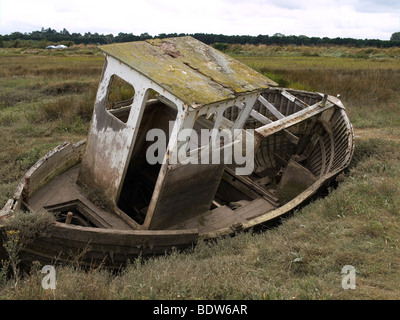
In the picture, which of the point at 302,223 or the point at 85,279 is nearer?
the point at 85,279

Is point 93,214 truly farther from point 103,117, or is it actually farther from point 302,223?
point 302,223

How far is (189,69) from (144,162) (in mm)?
2479

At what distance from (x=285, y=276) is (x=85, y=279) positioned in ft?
6.96

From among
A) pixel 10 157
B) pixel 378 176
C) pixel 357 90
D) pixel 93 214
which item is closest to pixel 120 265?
pixel 93 214

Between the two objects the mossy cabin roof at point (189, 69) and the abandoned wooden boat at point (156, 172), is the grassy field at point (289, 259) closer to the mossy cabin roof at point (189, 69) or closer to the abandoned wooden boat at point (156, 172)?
the abandoned wooden boat at point (156, 172)

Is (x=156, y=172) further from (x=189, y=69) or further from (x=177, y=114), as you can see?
(x=189, y=69)

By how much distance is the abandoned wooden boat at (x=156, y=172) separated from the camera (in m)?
4.48

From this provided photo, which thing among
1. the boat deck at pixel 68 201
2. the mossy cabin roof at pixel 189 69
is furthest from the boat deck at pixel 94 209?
the mossy cabin roof at pixel 189 69

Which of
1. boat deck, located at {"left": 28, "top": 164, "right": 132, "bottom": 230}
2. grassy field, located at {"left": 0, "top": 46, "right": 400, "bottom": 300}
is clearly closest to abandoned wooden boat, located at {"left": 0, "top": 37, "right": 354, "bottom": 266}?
boat deck, located at {"left": 28, "top": 164, "right": 132, "bottom": 230}

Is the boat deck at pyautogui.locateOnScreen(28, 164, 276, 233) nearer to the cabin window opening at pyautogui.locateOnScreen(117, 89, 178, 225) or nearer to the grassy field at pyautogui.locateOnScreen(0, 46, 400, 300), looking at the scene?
the grassy field at pyautogui.locateOnScreen(0, 46, 400, 300)

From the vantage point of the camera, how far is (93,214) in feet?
16.8

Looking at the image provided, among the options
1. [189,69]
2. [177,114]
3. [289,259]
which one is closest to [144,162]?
[177,114]

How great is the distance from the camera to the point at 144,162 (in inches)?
277

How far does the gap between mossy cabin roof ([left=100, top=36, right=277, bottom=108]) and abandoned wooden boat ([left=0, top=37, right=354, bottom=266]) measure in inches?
0.7
